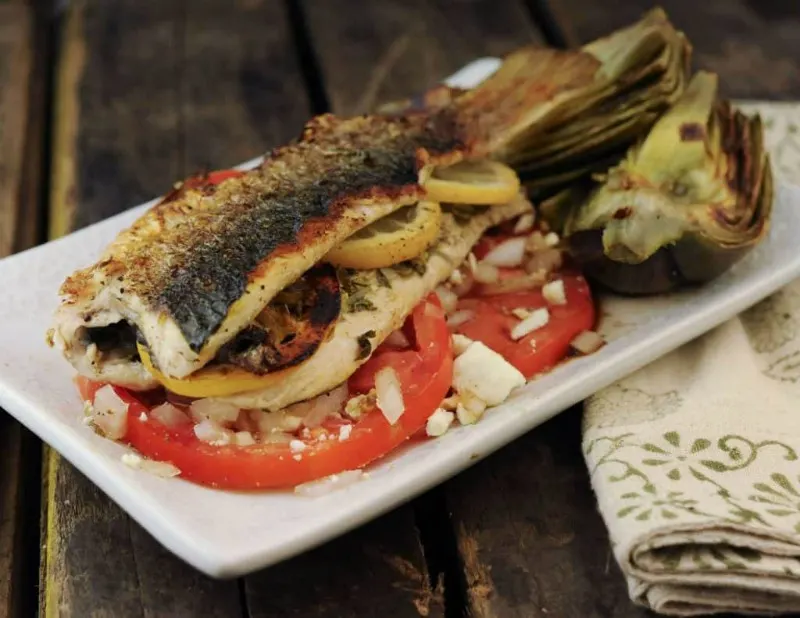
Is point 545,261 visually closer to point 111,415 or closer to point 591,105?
point 591,105

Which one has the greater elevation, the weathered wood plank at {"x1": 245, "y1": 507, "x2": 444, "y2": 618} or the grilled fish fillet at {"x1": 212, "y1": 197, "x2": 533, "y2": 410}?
the grilled fish fillet at {"x1": 212, "y1": 197, "x2": 533, "y2": 410}

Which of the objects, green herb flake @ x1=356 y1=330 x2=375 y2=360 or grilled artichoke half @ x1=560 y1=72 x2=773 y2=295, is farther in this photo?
grilled artichoke half @ x1=560 y1=72 x2=773 y2=295

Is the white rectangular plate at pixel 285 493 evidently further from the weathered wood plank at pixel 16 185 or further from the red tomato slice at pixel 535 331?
the weathered wood plank at pixel 16 185

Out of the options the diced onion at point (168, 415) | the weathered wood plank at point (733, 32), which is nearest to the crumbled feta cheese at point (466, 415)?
the diced onion at point (168, 415)

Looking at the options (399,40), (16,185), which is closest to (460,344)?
(16,185)

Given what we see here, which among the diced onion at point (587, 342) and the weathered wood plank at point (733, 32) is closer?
the diced onion at point (587, 342)

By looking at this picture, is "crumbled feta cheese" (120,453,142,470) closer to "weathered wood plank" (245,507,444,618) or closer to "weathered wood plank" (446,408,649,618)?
"weathered wood plank" (245,507,444,618)

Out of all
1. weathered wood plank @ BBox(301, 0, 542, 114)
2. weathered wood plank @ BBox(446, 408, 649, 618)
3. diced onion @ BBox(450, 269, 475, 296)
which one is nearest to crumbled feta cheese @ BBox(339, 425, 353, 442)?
weathered wood plank @ BBox(446, 408, 649, 618)
